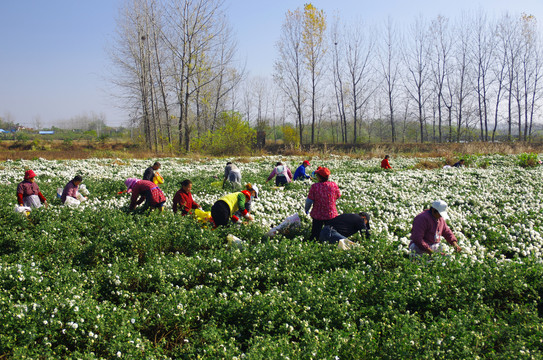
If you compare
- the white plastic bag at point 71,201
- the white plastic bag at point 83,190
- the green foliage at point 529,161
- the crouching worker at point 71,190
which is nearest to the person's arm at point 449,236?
the white plastic bag at point 71,201

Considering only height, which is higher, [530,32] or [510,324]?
[530,32]

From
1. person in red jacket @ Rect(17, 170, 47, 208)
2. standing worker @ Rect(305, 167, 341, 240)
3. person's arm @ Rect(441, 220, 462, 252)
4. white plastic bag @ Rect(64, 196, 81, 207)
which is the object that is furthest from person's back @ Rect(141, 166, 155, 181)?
person's arm @ Rect(441, 220, 462, 252)

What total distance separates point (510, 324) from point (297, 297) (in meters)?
2.69

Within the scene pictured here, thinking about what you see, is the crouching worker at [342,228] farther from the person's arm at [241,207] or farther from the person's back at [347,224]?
the person's arm at [241,207]

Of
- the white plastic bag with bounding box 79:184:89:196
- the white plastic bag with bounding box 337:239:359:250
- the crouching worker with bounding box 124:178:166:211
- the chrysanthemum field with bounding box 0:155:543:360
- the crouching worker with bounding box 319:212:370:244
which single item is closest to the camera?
the chrysanthemum field with bounding box 0:155:543:360

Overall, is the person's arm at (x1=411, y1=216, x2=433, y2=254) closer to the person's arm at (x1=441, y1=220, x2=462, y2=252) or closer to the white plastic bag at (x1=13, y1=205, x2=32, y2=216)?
the person's arm at (x1=441, y1=220, x2=462, y2=252)

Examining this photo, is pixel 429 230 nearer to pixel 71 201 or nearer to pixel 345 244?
pixel 345 244

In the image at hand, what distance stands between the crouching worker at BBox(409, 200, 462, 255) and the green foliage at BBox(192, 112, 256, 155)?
30.1m

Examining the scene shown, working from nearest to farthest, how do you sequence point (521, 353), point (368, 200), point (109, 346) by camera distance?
point (521, 353) → point (109, 346) → point (368, 200)

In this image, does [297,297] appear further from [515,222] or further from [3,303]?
[515,222]

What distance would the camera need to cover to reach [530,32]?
45812 mm

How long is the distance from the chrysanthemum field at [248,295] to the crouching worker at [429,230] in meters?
0.34

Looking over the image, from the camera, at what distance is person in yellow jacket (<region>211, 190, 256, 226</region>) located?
8.23 metres

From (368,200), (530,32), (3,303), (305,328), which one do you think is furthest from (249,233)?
(530,32)
